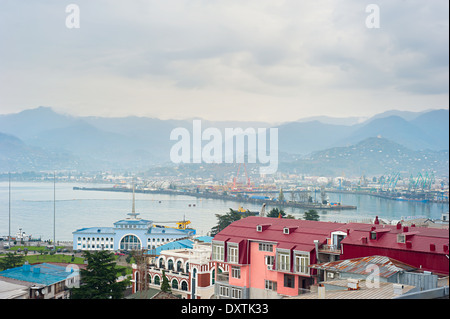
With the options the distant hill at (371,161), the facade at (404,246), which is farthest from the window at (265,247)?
the distant hill at (371,161)

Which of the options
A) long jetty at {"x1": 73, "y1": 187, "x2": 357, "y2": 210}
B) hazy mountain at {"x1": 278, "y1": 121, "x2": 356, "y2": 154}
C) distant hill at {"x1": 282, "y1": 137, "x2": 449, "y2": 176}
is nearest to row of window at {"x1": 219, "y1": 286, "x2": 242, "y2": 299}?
long jetty at {"x1": 73, "y1": 187, "x2": 357, "y2": 210}

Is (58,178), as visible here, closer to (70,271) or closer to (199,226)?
(199,226)

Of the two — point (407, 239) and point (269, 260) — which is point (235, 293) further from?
point (407, 239)

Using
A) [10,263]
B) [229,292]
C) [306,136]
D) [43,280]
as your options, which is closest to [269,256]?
[229,292]

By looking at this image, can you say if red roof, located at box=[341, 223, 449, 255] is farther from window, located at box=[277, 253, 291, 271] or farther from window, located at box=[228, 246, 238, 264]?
window, located at box=[228, 246, 238, 264]

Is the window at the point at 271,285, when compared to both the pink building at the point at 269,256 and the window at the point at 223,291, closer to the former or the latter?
the pink building at the point at 269,256

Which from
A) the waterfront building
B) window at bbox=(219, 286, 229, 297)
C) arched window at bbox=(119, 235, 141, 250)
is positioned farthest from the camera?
arched window at bbox=(119, 235, 141, 250)
